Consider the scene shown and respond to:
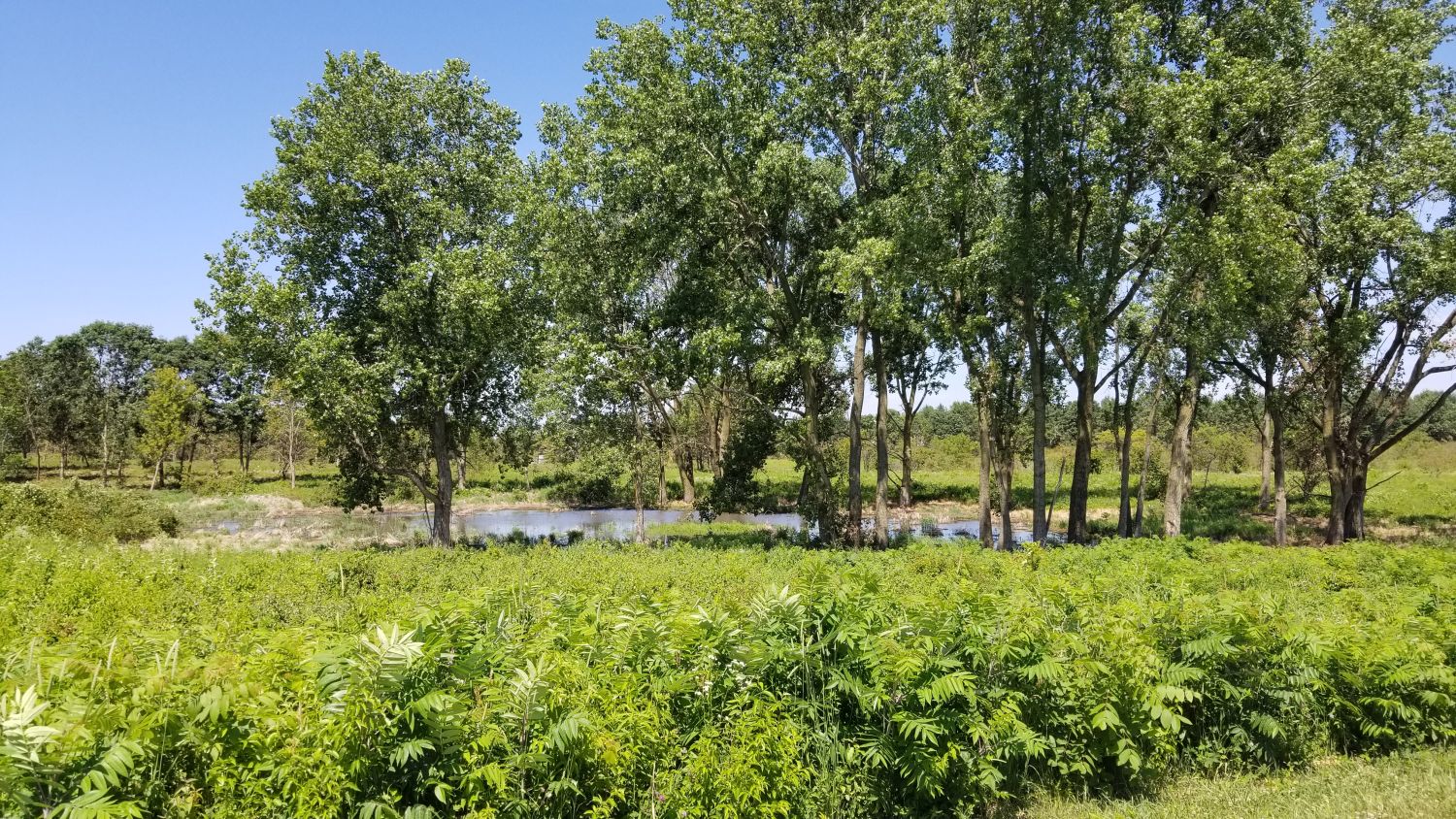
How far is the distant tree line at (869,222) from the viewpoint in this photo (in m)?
18.8

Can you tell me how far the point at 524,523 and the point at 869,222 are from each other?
1092 inches

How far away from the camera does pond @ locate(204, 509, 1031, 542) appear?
3198 cm

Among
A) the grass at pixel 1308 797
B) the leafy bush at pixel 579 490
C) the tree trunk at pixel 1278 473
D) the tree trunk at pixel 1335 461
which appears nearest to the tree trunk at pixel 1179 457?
the tree trunk at pixel 1335 461

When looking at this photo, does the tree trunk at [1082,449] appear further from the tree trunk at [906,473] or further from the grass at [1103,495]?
the tree trunk at [906,473]

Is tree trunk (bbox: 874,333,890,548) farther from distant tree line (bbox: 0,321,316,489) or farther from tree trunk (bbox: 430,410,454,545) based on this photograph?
distant tree line (bbox: 0,321,316,489)

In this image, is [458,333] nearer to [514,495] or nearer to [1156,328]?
[1156,328]

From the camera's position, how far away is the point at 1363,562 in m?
12.0

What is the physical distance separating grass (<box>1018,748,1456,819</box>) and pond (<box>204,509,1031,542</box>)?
22.0 meters

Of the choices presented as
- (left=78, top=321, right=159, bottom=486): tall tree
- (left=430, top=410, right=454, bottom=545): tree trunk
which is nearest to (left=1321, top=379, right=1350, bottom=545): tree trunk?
(left=430, top=410, right=454, bottom=545): tree trunk

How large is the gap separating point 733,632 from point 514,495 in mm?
49687

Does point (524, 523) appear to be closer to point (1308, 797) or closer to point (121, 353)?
point (1308, 797)

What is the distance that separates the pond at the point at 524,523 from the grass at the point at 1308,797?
22.0 meters

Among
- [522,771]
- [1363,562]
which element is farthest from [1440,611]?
[522,771]

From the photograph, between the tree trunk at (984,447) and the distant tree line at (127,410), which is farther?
the distant tree line at (127,410)
